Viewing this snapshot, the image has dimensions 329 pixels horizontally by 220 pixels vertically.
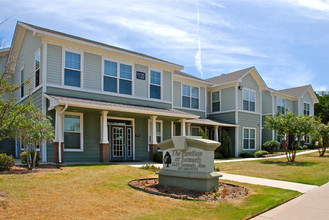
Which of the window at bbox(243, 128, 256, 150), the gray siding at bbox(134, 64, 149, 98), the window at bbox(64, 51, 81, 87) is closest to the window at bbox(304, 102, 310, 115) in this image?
the window at bbox(243, 128, 256, 150)

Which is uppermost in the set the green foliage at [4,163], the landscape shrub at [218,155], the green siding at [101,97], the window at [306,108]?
the window at [306,108]

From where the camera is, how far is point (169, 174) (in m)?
8.58

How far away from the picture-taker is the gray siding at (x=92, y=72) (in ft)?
50.2

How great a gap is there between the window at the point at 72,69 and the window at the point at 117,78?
155 centimetres

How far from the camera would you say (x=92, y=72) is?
51.0 ft

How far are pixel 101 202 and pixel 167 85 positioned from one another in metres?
13.4

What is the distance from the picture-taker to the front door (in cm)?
1650

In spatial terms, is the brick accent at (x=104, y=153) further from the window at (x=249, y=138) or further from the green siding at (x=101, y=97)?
the window at (x=249, y=138)

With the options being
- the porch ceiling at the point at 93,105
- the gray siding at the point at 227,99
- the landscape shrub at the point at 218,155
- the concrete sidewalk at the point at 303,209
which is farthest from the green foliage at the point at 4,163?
the gray siding at the point at 227,99

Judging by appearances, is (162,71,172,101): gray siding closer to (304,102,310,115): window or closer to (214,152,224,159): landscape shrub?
(214,152,224,159): landscape shrub

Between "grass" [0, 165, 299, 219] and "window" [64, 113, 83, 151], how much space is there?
5553mm

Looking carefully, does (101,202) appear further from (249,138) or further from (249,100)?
(249,100)

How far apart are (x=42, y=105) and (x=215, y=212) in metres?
10.5

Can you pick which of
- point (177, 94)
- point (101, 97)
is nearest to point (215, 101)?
point (177, 94)
